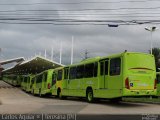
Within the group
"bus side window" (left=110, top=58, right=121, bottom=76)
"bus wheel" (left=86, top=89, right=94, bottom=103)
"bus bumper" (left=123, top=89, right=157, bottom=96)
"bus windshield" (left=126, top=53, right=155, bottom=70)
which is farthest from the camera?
"bus wheel" (left=86, top=89, right=94, bottom=103)

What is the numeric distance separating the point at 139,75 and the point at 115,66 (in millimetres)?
1512

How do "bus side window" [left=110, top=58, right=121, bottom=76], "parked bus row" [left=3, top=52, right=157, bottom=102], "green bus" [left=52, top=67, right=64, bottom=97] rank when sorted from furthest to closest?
1. "green bus" [left=52, top=67, right=64, bottom=97]
2. "bus side window" [left=110, top=58, right=121, bottom=76]
3. "parked bus row" [left=3, top=52, right=157, bottom=102]

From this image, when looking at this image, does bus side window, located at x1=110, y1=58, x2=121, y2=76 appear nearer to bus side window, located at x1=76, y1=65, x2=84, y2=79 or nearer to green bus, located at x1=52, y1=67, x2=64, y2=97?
bus side window, located at x1=76, y1=65, x2=84, y2=79

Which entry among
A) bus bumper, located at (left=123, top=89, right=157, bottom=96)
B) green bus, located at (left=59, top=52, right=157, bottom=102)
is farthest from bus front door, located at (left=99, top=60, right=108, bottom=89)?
bus bumper, located at (left=123, top=89, right=157, bottom=96)

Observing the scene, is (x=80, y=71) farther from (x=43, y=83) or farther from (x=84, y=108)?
(x=43, y=83)

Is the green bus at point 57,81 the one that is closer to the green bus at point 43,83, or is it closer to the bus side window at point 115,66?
the green bus at point 43,83

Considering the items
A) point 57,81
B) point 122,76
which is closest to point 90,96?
point 122,76

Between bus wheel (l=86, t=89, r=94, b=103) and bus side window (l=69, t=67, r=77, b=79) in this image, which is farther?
Result: bus side window (l=69, t=67, r=77, b=79)

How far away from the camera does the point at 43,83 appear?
1572 inches

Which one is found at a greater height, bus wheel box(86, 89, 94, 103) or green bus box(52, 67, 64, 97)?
green bus box(52, 67, 64, 97)

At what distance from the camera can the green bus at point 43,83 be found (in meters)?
37.6

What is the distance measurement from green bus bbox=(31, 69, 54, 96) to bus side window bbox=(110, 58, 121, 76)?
14555 millimetres

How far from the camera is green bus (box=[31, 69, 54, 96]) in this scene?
1482 inches

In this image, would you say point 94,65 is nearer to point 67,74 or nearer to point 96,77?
point 96,77
